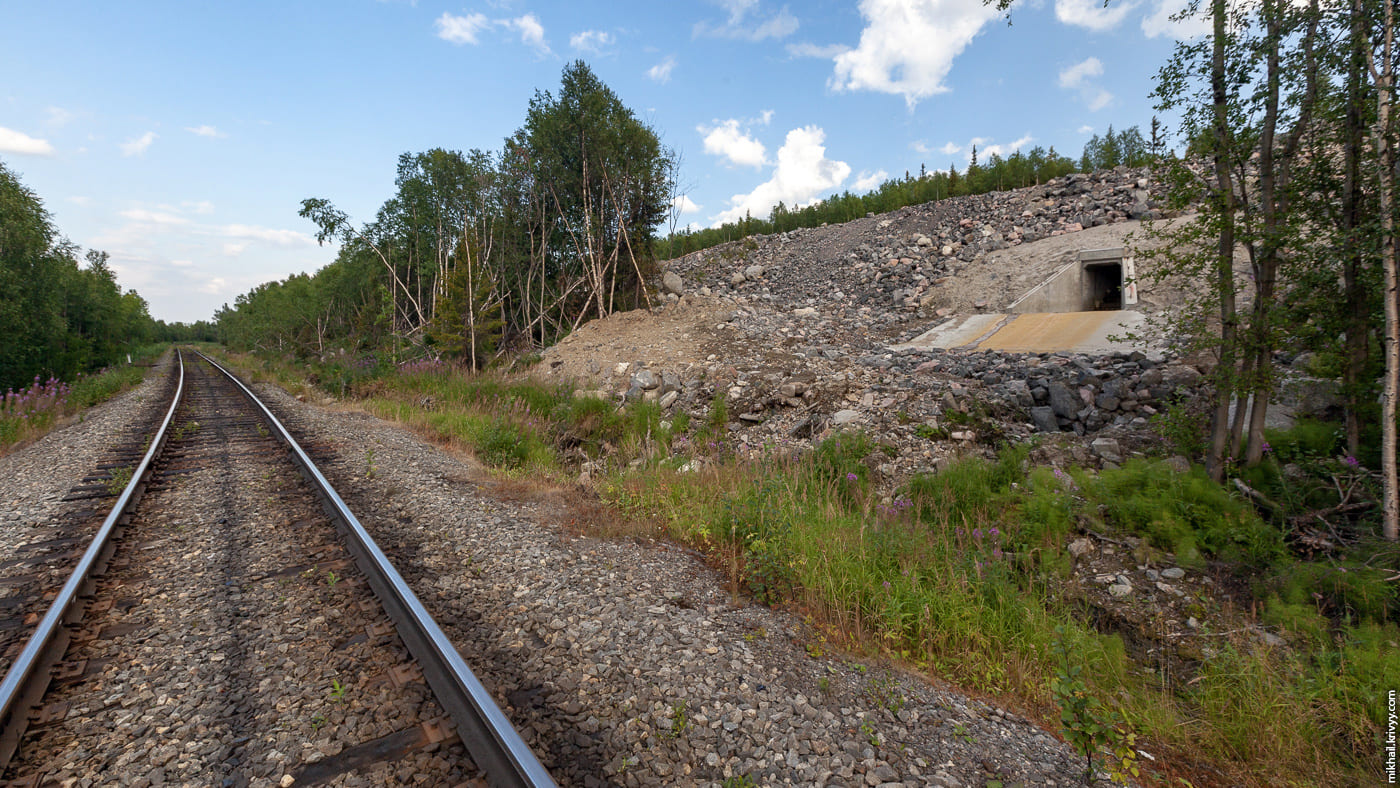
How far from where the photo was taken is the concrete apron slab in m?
11.9

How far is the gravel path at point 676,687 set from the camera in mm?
2461

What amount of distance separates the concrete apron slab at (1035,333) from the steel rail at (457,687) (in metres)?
11.8

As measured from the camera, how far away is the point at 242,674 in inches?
118

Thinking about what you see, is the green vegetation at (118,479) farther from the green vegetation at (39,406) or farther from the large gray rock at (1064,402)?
the large gray rock at (1064,402)

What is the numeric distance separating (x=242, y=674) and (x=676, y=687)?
7.33ft

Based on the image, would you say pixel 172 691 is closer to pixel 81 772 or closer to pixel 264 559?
pixel 81 772

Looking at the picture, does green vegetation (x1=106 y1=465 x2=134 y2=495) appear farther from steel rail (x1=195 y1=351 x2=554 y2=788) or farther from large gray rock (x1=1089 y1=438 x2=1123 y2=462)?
large gray rock (x1=1089 y1=438 x2=1123 y2=462)

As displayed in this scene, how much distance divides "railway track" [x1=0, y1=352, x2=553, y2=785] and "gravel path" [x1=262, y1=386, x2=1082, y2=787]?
0.87 ft

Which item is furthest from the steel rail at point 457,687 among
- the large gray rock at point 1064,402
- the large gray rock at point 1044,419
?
the large gray rock at point 1064,402

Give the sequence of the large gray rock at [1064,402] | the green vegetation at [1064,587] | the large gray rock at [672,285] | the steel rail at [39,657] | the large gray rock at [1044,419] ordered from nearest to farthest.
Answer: the steel rail at [39,657] < the green vegetation at [1064,587] < the large gray rock at [1044,419] < the large gray rock at [1064,402] < the large gray rock at [672,285]

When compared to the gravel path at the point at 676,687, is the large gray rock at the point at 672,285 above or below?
above

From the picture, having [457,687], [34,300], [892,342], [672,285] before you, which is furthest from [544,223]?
[457,687]

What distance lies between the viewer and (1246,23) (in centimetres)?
551

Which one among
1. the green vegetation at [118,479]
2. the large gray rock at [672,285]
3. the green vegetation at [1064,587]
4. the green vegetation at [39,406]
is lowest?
the green vegetation at [1064,587]
